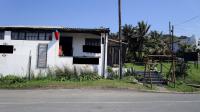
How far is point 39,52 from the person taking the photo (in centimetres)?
2756

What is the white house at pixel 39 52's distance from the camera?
27.5 metres

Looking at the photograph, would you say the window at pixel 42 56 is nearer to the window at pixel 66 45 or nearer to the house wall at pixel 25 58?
the house wall at pixel 25 58

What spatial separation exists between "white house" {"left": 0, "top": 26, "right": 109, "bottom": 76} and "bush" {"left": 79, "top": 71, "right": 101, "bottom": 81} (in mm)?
444

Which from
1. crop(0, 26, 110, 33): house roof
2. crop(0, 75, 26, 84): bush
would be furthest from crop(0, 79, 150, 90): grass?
crop(0, 26, 110, 33): house roof

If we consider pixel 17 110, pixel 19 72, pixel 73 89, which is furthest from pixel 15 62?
pixel 17 110

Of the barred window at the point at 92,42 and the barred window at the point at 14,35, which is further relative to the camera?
the barred window at the point at 92,42

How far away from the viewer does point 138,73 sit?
3119 cm

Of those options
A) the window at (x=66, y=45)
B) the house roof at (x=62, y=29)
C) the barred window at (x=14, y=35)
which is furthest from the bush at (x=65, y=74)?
the barred window at (x=14, y=35)

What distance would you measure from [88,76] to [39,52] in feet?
14.4

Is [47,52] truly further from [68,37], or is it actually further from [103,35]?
[103,35]

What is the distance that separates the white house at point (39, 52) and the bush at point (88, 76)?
44 cm

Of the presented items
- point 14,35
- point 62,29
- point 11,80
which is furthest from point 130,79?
point 14,35

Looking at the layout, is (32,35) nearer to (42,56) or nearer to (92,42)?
(42,56)

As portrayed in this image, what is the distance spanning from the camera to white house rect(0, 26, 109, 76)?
2747 centimetres
